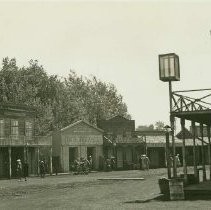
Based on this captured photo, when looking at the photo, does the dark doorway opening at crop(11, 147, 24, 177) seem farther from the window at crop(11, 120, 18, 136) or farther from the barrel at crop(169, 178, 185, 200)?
the barrel at crop(169, 178, 185, 200)

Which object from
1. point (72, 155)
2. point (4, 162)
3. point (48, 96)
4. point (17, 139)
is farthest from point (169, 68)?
point (48, 96)

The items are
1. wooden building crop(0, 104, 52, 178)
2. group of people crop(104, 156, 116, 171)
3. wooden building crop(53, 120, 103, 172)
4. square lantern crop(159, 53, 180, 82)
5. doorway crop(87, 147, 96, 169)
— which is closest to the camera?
square lantern crop(159, 53, 180, 82)

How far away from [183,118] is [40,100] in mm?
49539

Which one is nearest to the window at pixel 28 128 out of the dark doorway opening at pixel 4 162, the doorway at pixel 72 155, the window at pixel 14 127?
the window at pixel 14 127

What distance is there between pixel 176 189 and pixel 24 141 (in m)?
27.7

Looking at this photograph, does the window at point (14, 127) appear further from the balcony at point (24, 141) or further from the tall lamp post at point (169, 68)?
the tall lamp post at point (169, 68)

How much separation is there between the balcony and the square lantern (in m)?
25.0

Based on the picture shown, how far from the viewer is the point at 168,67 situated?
768 inches

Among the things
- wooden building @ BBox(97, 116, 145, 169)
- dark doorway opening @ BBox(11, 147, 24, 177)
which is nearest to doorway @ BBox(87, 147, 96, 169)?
wooden building @ BBox(97, 116, 145, 169)

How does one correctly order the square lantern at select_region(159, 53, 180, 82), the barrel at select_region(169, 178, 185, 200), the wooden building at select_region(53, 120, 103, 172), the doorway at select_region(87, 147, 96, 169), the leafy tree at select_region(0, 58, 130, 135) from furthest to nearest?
the leafy tree at select_region(0, 58, 130, 135), the doorway at select_region(87, 147, 96, 169), the wooden building at select_region(53, 120, 103, 172), the square lantern at select_region(159, 53, 180, 82), the barrel at select_region(169, 178, 185, 200)

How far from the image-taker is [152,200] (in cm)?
1828

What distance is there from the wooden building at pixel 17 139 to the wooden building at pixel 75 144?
5329mm

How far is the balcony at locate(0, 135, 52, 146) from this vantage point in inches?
1660

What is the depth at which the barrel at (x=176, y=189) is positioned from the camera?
17956mm
